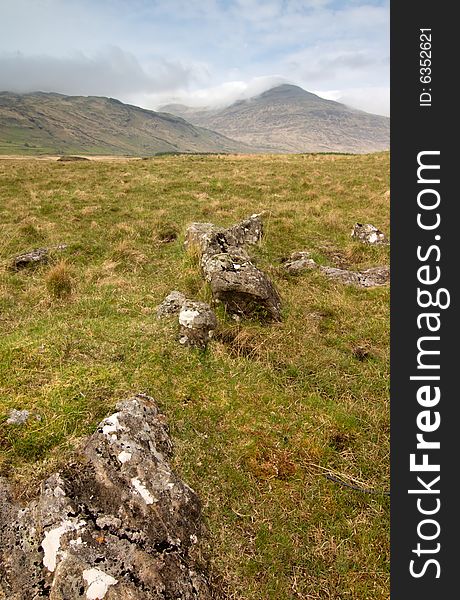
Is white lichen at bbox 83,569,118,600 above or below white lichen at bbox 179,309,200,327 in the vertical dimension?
below

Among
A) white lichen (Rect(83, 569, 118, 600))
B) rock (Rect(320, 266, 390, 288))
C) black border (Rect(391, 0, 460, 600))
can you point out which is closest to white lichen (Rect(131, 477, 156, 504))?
white lichen (Rect(83, 569, 118, 600))

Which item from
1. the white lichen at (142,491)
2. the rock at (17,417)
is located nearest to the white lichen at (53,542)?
the white lichen at (142,491)

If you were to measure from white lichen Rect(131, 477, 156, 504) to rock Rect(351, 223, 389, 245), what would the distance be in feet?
43.4

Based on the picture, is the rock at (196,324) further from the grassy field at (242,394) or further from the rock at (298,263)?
the rock at (298,263)

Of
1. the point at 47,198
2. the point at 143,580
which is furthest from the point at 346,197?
the point at 143,580

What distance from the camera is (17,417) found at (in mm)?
5051

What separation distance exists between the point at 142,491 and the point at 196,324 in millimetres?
3942

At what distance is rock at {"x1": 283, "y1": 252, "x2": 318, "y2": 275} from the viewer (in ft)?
40.1

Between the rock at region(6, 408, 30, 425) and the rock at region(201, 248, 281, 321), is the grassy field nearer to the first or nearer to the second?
the rock at region(6, 408, 30, 425)

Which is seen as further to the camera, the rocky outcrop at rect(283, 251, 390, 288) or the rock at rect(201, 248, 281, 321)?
the rocky outcrop at rect(283, 251, 390, 288)

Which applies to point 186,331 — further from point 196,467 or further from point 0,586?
point 0,586

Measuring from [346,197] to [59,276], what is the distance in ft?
59.6

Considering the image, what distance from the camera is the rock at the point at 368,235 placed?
1507cm

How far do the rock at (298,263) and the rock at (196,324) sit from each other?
4.65 m
